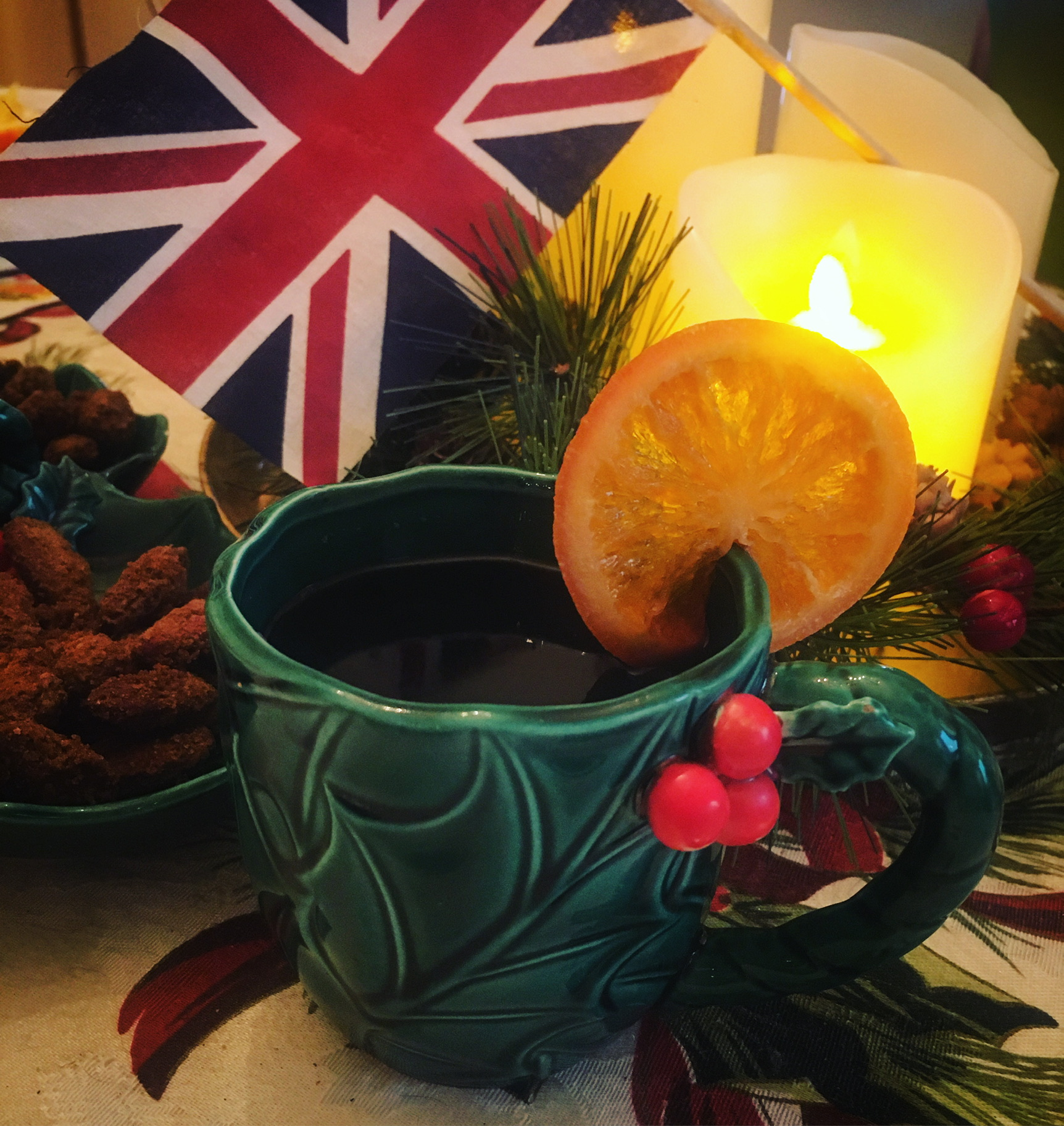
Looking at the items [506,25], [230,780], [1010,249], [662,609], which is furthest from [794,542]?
[506,25]

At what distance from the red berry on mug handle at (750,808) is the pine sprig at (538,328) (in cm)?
30

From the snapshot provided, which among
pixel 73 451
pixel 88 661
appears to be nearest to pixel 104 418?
pixel 73 451

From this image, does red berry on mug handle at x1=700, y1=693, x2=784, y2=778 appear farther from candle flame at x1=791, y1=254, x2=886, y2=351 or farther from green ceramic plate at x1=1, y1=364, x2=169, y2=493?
green ceramic plate at x1=1, y1=364, x2=169, y2=493

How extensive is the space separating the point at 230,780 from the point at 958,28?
678 millimetres

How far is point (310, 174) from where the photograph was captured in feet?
1.98

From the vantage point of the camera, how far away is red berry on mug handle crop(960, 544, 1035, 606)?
1.63 ft

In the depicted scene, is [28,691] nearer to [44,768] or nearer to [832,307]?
[44,768]

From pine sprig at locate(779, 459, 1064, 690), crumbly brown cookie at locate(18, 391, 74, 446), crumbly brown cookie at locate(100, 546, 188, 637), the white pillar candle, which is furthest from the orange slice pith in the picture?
crumbly brown cookie at locate(18, 391, 74, 446)

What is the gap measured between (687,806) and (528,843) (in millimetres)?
45

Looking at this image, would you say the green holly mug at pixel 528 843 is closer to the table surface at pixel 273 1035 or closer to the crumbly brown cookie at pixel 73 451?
the table surface at pixel 273 1035

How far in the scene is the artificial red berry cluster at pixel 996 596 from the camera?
1.59 feet

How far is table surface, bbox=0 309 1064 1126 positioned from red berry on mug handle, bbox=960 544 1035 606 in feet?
0.50

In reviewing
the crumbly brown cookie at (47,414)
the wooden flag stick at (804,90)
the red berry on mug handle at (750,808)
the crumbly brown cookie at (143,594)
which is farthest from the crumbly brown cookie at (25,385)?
the red berry on mug handle at (750,808)

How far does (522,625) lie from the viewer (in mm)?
416
